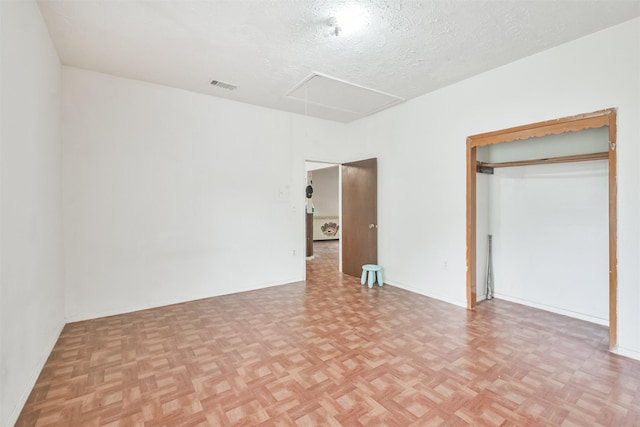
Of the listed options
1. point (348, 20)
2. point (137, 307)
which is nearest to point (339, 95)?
point (348, 20)

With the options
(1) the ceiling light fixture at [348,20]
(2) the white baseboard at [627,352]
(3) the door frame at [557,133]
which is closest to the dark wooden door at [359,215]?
(3) the door frame at [557,133]

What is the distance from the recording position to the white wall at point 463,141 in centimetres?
259

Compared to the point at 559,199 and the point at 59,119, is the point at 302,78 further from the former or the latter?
the point at 559,199

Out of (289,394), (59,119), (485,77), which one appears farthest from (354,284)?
(59,119)

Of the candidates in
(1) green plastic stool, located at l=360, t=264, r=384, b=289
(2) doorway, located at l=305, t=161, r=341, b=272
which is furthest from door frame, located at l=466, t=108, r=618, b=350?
(2) doorway, located at l=305, t=161, r=341, b=272

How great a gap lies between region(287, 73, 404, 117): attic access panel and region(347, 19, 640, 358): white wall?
0.37 meters

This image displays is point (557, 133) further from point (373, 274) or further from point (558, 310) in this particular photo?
point (373, 274)

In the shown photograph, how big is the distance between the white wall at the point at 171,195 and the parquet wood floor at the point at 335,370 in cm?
56

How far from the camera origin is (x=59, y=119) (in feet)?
10.5

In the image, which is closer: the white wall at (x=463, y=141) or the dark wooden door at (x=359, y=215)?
the white wall at (x=463, y=141)

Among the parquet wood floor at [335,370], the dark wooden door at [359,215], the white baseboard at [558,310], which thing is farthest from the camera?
the dark wooden door at [359,215]

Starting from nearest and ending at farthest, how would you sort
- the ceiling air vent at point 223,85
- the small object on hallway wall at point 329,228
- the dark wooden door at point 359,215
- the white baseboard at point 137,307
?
1. the white baseboard at point 137,307
2. the ceiling air vent at point 223,85
3. the dark wooden door at point 359,215
4. the small object on hallway wall at point 329,228

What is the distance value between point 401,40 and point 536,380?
10.3 ft

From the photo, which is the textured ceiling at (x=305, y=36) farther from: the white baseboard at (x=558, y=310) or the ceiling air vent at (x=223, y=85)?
the white baseboard at (x=558, y=310)
